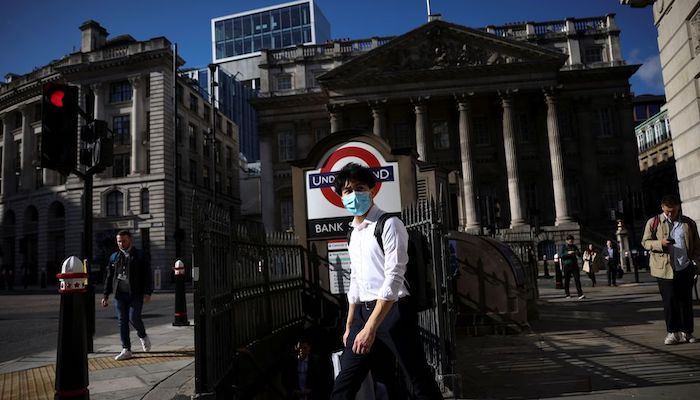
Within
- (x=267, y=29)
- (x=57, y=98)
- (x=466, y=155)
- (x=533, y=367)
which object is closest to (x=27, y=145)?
(x=466, y=155)

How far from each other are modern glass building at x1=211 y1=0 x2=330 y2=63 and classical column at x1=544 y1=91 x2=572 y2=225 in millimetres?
57155

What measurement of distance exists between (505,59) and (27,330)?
3308 centimetres

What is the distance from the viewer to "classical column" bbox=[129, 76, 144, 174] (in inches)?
1479

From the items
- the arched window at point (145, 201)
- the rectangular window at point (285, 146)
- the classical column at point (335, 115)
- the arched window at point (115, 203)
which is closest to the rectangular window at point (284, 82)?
the rectangular window at point (285, 146)

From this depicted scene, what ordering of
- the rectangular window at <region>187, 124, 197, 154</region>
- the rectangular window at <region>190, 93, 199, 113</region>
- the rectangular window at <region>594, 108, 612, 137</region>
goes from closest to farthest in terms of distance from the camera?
the rectangular window at <region>594, 108, 612, 137</region> < the rectangular window at <region>187, 124, 197, 154</region> < the rectangular window at <region>190, 93, 199, 113</region>

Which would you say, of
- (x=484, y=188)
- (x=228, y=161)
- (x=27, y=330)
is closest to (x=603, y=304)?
(x=27, y=330)

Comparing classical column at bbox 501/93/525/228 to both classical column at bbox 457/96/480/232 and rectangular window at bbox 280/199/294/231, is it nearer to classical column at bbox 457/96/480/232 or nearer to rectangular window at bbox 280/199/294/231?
classical column at bbox 457/96/480/232

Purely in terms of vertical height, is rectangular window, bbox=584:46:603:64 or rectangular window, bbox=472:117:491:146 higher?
rectangular window, bbox=584:46:603:64

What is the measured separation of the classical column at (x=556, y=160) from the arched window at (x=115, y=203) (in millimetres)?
31852

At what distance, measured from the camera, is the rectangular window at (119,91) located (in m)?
38.8

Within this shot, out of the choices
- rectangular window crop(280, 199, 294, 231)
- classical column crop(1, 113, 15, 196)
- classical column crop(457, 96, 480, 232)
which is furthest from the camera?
classical column crop(1, 113, 15, 196)

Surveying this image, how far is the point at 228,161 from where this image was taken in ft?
168

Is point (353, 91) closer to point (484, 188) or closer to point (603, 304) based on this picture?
point (484, 188)

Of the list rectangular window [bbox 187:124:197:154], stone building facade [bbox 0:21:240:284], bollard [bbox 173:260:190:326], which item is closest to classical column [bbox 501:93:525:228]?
stone building facade [bbox 0:21:240:284]
